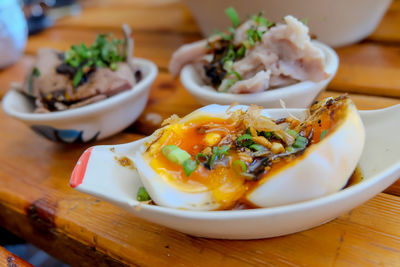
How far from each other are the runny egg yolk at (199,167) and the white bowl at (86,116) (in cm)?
43

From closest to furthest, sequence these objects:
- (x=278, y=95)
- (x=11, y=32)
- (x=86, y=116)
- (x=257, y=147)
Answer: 1. (x=257, y=147)
2. (x=278, y=95)
3. (x=86, y=116)
4. (x=11, y=32)

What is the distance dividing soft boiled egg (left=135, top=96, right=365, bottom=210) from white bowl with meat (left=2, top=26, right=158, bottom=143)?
418 millimetres

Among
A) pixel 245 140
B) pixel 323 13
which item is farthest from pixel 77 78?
pixel 323 13

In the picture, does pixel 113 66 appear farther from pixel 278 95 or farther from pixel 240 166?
pixel 240 166

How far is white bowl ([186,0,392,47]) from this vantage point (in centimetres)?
142

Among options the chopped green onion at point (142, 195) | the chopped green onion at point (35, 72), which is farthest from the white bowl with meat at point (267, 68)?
the chopped green onion at point (35, 72)

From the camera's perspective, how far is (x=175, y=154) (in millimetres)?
714

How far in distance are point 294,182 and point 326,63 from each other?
62 centimetres

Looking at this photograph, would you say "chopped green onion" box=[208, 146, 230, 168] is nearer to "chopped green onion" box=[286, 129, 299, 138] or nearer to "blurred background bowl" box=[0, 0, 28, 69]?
"chopped green onion" box=[286, 129, 299, 138]

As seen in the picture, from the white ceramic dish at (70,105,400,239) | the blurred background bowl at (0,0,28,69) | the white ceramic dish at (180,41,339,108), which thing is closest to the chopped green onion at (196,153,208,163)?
the white ceramic dish at (70,105,400,239)

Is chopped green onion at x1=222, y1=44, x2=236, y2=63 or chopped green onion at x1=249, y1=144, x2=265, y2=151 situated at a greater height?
chopped green onion at x1=222, y1=44, x2=236, y2=63

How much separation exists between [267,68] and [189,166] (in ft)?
1.70

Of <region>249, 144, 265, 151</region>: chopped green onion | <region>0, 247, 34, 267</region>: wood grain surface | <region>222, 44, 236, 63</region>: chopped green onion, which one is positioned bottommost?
<region>0, 247, 34, 267</region>: wood grain surface

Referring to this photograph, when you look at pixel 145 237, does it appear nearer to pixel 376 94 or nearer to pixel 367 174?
pixel 367 174
